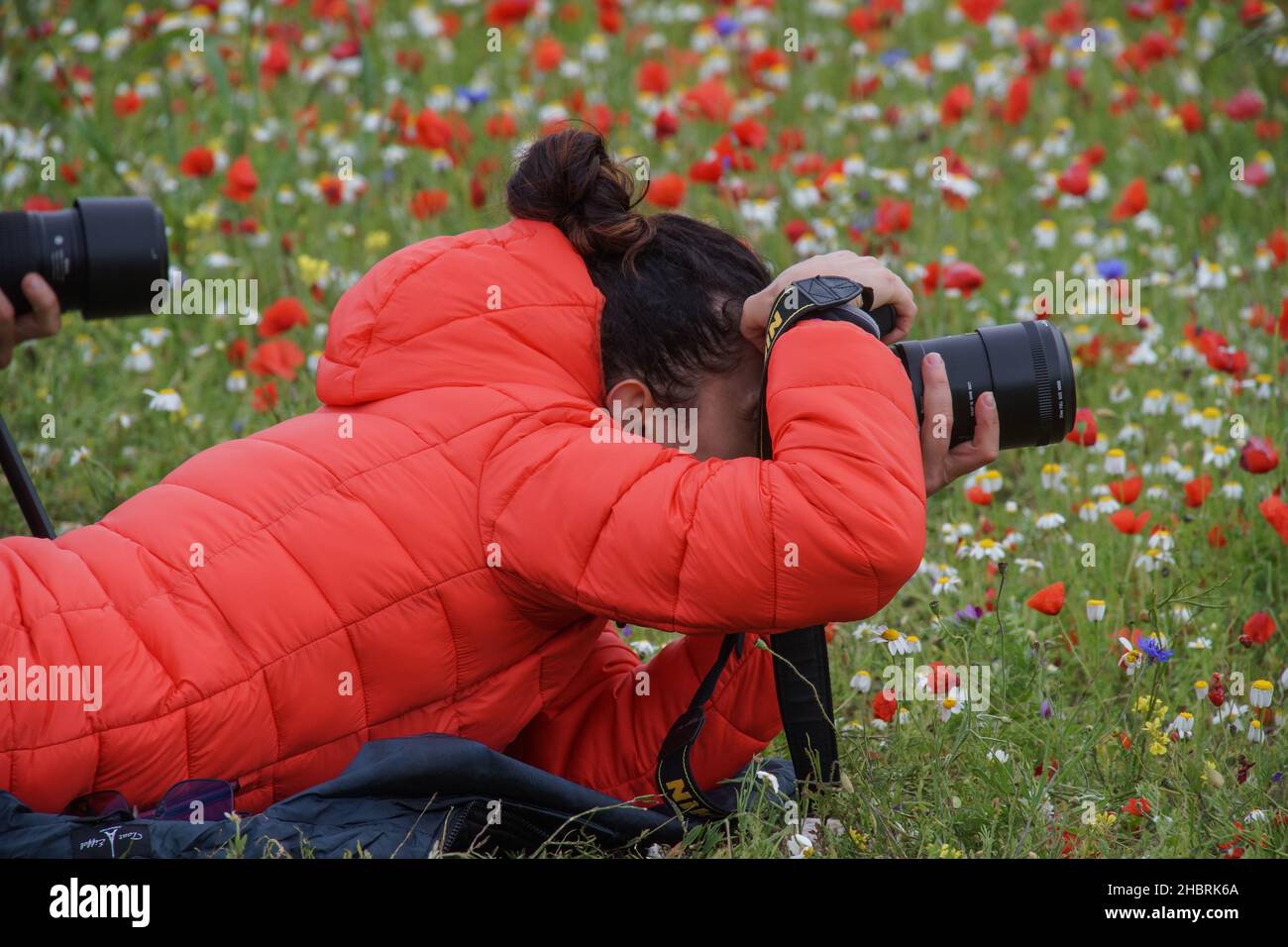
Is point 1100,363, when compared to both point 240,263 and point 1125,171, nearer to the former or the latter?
point 1125,171

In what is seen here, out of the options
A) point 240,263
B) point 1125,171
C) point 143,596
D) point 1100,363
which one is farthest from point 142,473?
point 1125,171

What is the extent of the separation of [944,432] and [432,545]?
595 mm

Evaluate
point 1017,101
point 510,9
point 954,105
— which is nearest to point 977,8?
point 1017,101

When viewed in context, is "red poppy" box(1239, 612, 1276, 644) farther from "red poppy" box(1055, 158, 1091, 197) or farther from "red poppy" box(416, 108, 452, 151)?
"red poppy" box(416, 108, 452, 151)

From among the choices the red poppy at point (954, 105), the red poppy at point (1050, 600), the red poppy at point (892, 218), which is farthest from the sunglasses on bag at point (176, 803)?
the red poppy at point (954, 105)

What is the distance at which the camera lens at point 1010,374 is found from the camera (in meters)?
1.95

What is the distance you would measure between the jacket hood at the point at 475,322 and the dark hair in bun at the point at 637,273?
3cm

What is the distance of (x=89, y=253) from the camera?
6.54 feet

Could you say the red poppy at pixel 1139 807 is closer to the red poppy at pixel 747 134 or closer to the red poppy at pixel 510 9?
the red poppy at pixel 747 134

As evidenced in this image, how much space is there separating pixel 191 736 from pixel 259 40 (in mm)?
3210

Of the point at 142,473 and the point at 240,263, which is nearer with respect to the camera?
the point at 142,473

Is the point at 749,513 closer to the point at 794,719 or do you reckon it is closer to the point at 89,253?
the point at 794,719
